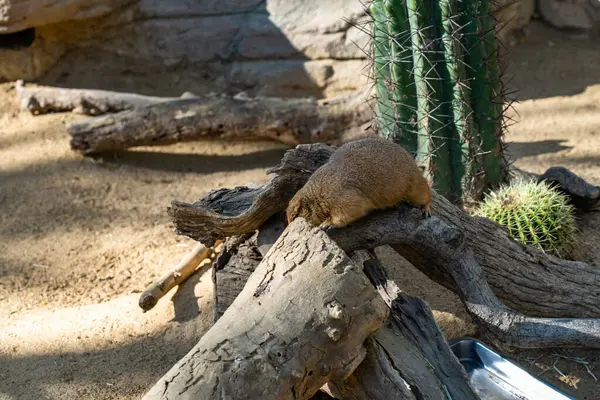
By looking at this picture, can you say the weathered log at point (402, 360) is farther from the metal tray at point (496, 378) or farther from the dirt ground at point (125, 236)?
the dirt ground at point (125, 236)

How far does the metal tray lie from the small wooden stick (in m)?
1.86

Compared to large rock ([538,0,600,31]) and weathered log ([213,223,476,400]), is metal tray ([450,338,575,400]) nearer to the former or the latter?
weathered log ([213,223,476,400])

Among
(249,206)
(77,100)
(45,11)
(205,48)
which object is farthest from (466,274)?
(45,11)

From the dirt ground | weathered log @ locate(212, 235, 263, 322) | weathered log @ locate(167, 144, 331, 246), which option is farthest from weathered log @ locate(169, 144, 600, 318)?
the dirt ground

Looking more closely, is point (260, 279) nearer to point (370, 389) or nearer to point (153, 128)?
point (370, 389)

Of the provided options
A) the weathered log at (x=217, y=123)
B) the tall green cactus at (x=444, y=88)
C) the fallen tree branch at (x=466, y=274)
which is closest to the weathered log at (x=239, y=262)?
the fallen tree branch at (x=466, y=274)

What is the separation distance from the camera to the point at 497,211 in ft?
14.8

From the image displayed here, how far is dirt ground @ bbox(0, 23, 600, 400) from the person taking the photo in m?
4.04

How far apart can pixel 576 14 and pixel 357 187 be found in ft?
22.7

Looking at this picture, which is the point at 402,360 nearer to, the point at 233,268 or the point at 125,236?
the point at 233,268

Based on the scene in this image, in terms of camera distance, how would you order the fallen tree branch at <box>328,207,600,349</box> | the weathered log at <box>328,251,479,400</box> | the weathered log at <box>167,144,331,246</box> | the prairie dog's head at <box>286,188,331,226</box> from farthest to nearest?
the weathered log at <box>167,144,331,246</box>, the prairie dog's head at <box>286,188,331,226</box>, the fallen tree branch at <box>328,207,600,349</box>, the weathered log at <box>328,251,479,400</box>

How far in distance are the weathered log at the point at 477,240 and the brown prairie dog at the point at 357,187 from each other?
0.63ft

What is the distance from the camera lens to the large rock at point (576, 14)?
29.1ft

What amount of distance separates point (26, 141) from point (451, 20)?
4967 mm
